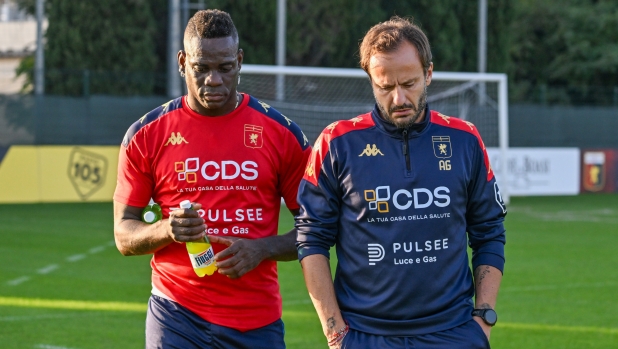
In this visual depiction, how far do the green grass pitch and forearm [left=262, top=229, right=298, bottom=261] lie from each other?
12.2 ft

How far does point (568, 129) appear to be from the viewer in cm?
2989

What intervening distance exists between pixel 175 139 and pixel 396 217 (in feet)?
4.29

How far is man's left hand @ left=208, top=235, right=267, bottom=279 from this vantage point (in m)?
4.35

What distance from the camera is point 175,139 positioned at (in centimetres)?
459

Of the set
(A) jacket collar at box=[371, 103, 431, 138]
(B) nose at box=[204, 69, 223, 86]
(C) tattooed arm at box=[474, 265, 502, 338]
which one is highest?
(B) nose at box=[204, 69, 223, 86]

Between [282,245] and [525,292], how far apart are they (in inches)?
282

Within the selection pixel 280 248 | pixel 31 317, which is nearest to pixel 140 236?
pixel 280 248

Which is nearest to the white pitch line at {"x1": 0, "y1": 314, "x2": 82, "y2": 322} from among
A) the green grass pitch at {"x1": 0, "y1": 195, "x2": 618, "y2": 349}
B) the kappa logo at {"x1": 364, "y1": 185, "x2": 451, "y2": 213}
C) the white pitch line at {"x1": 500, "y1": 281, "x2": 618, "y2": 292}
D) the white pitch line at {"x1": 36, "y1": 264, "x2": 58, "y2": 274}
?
the green grass pitch at {"x1": 0, "y1": 195, "x2": 618, "y2": 349}

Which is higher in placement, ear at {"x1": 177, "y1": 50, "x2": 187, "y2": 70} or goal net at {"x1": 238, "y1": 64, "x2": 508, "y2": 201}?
ear at {"x1": 177, "y1": 50, "x2": 187, "y2": 70}

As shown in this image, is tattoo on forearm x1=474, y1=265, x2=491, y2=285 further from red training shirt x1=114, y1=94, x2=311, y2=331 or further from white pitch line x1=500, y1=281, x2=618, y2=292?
white pitch line x1=500, y1=281, x2=618, y2=292

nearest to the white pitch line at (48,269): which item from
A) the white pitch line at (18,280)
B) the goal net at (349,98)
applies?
the white pitch line at (18,280)

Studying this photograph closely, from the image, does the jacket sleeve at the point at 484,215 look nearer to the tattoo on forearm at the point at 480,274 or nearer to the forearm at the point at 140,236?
the tattoo on forearm at the point at 480,274

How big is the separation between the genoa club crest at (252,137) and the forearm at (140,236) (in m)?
0.56

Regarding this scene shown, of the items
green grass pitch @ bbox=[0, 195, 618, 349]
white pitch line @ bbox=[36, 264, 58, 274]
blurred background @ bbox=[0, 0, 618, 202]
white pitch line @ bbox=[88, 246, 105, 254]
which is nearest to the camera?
green grass pitch @ bbox=[0, 195, 618, 349]
